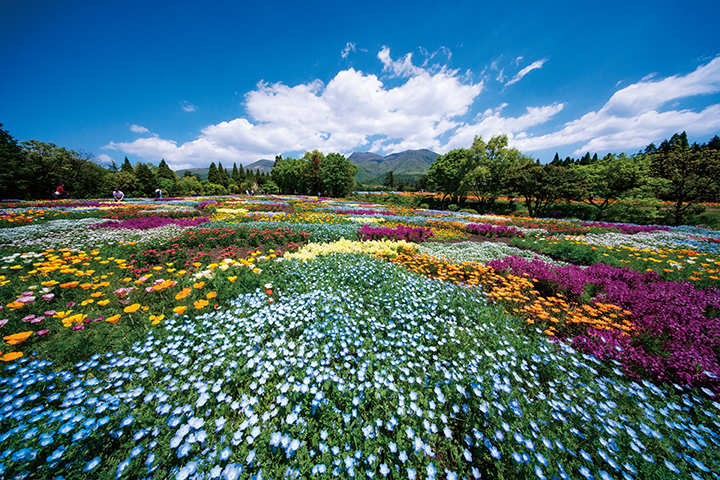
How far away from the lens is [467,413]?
95.9 inches

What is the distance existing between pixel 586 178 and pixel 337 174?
36193 mm

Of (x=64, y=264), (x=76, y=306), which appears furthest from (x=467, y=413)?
(x=64, y=264)

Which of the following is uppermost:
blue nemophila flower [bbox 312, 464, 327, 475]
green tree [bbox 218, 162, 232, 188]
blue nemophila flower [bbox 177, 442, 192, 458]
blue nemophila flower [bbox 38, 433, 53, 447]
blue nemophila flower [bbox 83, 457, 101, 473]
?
green tree [bbox 218, 162, 232, 188]

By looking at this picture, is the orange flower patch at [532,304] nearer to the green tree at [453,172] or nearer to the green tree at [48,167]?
the green tree at [453,172]

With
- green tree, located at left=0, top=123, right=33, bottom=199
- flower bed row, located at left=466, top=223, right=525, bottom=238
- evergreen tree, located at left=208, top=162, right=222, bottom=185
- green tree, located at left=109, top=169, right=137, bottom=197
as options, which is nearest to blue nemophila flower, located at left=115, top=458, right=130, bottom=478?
flower bed row, located at left=466, top=223, right=525, bottom=238

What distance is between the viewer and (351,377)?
2.84 metres

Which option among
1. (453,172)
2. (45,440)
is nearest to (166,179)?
(453,172)

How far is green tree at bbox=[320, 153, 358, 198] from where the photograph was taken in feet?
147

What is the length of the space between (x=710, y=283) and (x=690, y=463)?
6.22 m

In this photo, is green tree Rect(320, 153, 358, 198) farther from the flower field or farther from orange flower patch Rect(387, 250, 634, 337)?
the flower field

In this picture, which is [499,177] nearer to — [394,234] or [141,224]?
[394,234]

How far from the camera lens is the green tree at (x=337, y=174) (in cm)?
4481

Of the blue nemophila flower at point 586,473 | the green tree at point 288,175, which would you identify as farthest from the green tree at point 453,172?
the green tree at point 288,175

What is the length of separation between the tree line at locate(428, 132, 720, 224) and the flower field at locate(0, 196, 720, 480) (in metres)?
23.0
